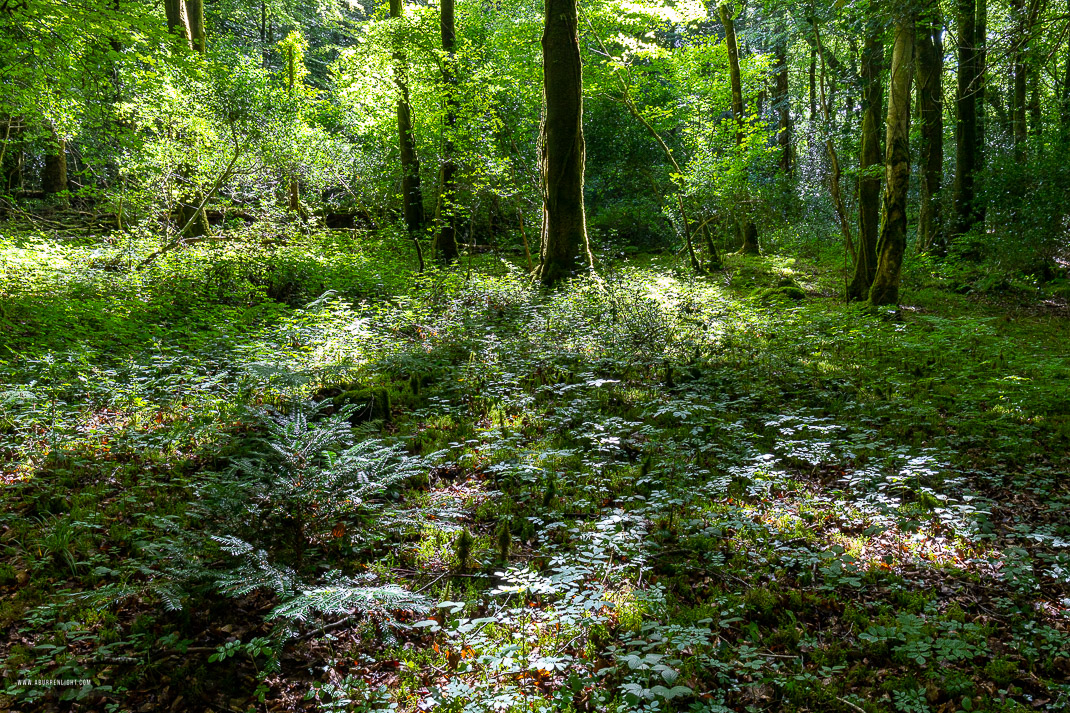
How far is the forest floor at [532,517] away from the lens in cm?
281

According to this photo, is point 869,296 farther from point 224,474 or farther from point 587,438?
point 224,474

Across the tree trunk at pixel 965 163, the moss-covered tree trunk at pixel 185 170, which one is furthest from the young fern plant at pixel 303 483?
the tree trunk at pixel 965 163

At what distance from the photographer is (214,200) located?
14328mm

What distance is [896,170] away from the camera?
8.88 m

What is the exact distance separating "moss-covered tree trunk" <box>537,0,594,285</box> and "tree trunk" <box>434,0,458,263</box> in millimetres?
3072

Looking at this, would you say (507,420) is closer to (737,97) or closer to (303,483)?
(303,483)

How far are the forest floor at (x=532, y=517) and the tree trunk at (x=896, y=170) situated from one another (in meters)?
1.61

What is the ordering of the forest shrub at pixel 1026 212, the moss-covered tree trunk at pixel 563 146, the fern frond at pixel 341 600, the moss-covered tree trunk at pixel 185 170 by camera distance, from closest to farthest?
the fern frond at pixel 341 600 → the moss-covered tree trunk at pixel 563 146 → the forest shrub at pixel 1026 212 → the moss-covered tree trunk at pixel 185 170

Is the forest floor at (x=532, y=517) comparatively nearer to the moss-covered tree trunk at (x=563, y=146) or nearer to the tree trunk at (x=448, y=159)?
the moss-covered tree trunk at (x=563, y=146)

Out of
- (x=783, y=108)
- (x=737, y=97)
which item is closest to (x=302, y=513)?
(x=737, y=97)

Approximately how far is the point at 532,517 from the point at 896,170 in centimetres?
870

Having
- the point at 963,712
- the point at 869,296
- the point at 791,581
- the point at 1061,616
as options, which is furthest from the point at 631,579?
the point at 869,296

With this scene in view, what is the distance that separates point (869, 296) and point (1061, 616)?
7.58 metres

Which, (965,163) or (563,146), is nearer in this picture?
(563,146)
